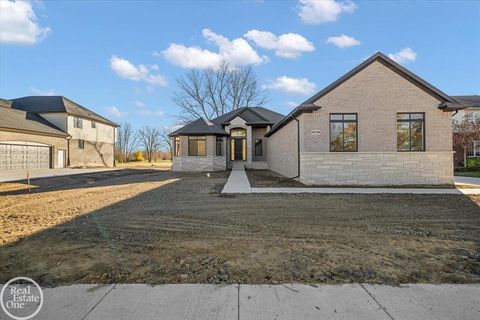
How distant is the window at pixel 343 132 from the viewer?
42.8 feet

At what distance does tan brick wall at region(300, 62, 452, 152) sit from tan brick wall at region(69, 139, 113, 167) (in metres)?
30.2

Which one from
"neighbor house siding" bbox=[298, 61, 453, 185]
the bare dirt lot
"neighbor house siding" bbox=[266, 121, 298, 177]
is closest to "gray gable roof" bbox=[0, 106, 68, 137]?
the bare dirt lot

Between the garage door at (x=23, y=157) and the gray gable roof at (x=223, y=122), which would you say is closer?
the gray gable roof at (x=223, y=122)

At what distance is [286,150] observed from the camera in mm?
17469

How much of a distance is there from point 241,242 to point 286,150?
1314cm

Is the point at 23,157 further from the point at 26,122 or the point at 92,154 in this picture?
the point at 92,154

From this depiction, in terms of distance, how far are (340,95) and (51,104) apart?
3349 centimetres

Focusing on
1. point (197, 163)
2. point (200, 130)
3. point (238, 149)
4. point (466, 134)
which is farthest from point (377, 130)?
point (466, 134)

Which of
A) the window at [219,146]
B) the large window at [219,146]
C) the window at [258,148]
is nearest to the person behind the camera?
the large window at [219,146]

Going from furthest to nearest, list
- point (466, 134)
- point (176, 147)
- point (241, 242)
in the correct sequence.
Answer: point (466, 134) → point (176, 147) → point (241, 242)

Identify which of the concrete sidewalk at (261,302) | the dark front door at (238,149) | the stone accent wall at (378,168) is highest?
the dark front door at (238,149)

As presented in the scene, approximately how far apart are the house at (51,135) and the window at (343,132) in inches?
1040

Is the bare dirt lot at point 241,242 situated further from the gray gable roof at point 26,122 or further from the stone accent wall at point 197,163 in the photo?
the gray gable roof at point 26,122

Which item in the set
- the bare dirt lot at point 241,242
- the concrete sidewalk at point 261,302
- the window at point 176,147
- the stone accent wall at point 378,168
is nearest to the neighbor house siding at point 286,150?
the stone accent wall at point 378,168
